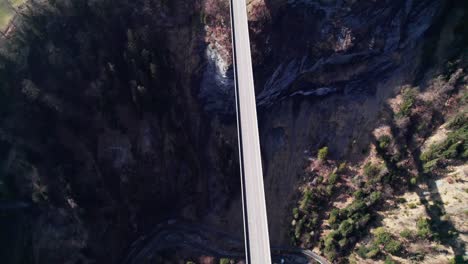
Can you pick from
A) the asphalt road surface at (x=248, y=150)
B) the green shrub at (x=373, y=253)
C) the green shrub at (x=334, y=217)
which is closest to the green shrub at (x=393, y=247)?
the green shrub at (x=373, y=253)

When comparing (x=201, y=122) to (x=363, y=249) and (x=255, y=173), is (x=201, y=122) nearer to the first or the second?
(x=255, y=173)

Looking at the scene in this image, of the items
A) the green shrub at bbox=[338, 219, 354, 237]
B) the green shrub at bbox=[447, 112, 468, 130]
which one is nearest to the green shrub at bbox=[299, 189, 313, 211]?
the green shrub at bbox=[338, 219, 354, 237]

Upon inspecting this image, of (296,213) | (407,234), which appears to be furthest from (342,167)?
(407,234)

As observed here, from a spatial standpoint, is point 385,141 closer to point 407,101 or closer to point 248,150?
point 407,101

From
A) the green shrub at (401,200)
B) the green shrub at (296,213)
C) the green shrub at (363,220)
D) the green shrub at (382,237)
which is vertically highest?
the green shrub at (401,200)

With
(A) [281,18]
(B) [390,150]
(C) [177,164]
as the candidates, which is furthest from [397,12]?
(C) [177,164]

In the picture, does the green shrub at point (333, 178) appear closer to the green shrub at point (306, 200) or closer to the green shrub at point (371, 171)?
the green shrub at point (306, 200)

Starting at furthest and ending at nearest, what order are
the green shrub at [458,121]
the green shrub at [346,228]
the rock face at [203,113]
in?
the rock face at [203,113] → the green shrub at [346,228] → the green shrub at [458,121]
